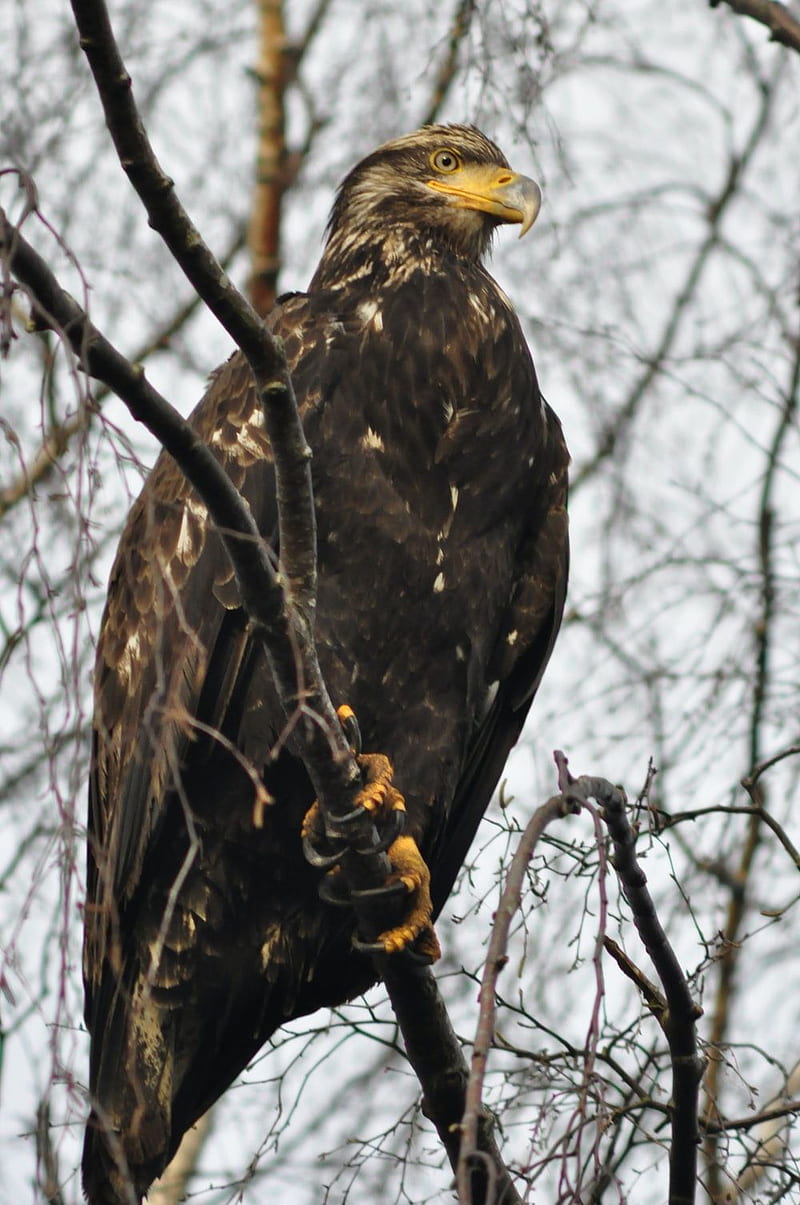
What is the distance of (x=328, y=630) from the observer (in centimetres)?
423

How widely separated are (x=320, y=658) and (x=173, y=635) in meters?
0.37

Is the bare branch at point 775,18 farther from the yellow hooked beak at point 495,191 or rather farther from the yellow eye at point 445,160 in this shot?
the yellow eye at point 445,160

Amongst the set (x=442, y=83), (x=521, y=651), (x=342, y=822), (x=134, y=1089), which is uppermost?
(x=442, y=83)

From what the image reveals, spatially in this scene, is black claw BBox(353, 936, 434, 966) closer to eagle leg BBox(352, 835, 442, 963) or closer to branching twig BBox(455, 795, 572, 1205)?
eagle leg BBox(352, 835, 442, 963)

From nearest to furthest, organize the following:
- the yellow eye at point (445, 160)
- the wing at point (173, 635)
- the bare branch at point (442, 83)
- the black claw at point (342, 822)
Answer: the black claw at point (342, 822) < the wing at point (173, 635) < the yellow eye at point (445, 160) < the bare branch at point (442, 83)

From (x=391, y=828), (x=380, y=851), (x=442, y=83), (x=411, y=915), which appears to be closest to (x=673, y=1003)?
(x=380, y=851)

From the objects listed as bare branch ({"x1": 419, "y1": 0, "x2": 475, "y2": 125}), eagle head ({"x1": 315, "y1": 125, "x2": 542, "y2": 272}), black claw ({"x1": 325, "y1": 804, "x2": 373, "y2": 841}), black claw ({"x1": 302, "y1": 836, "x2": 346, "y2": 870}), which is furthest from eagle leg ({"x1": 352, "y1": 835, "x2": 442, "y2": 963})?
bare branch ({"x1": 419, "y1": 0, "x2": 475, "y2": 125})

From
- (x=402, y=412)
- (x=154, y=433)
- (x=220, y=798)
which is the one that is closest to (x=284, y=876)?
(x=220, y=798)

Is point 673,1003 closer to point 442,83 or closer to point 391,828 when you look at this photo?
point 391,828

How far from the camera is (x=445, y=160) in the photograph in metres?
5.20

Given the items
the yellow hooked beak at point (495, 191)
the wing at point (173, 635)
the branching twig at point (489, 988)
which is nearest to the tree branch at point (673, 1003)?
the branching twig at point (489, 988)

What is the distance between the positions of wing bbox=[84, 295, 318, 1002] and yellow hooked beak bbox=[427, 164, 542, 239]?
2.34ft

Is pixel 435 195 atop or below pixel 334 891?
atop

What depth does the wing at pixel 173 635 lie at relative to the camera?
4.19m
